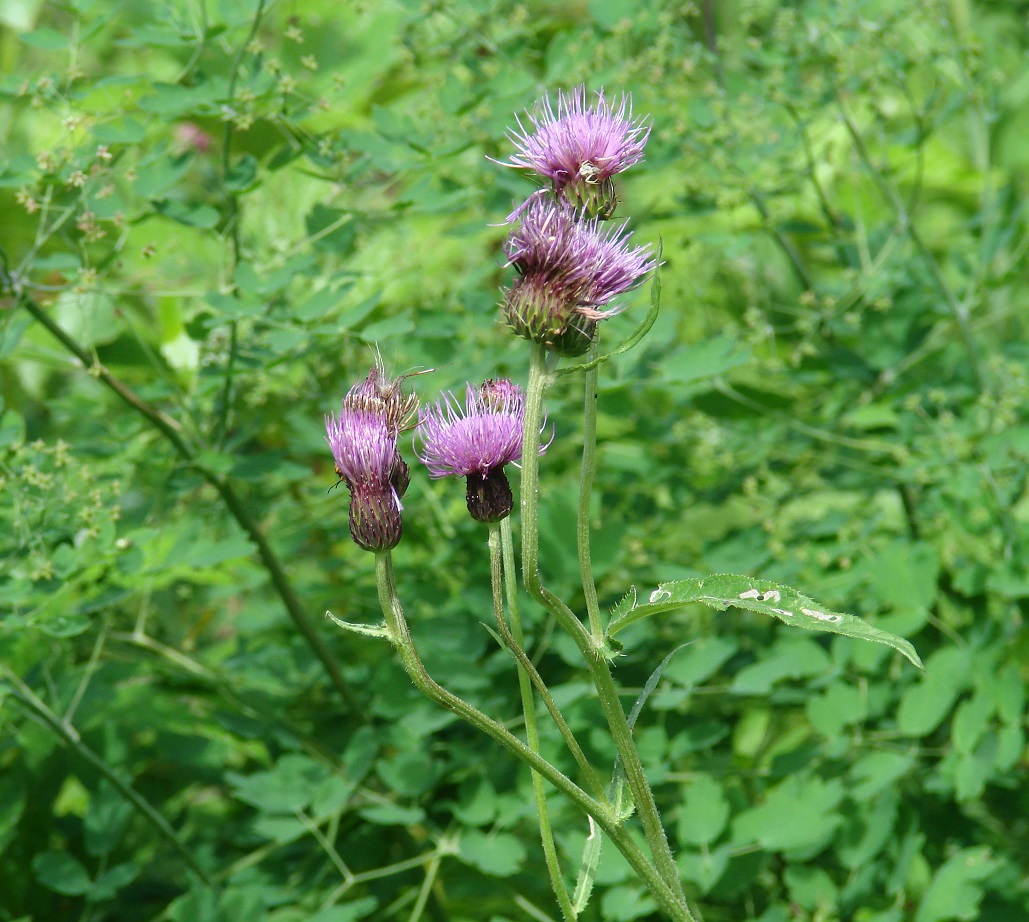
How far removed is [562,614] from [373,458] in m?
0.26

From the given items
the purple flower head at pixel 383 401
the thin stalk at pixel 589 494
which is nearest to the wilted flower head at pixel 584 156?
the thin stalk at pixel 589 494

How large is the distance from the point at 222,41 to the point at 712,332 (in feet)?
5.28

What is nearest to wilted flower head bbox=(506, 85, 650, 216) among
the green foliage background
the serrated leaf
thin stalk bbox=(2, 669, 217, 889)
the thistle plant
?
the thistle plant

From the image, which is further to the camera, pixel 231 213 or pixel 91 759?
pixel 231 213

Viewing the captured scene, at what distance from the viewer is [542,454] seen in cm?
114

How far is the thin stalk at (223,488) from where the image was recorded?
1984 millimetres

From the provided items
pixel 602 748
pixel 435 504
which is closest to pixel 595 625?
pixel 602 748

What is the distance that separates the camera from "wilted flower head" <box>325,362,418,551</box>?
3.83 feet

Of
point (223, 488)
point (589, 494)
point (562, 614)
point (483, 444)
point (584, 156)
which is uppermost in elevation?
point (223, 488)

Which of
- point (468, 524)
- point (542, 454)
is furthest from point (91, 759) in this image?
point (542, 454)

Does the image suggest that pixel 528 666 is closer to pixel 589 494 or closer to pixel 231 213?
pixel 589 494

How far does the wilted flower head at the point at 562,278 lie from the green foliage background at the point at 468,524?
31.6 inches

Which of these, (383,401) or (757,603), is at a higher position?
(383,401)

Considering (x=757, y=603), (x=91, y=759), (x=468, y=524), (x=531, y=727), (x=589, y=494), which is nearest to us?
(x=757, y=603)
